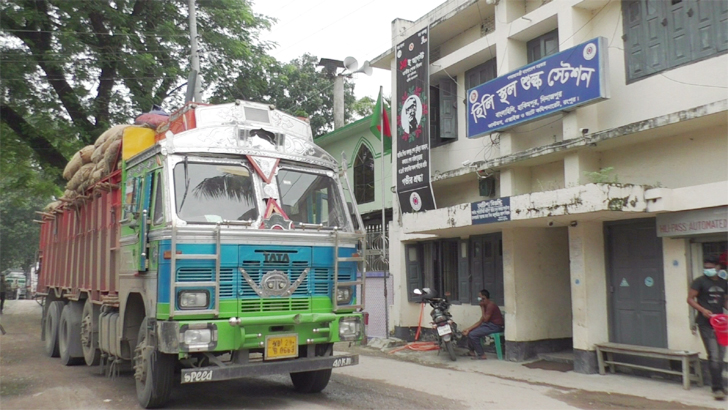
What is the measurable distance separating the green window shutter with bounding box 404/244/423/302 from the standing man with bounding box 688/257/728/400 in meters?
6.68

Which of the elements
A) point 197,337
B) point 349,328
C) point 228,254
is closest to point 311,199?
point 228,254

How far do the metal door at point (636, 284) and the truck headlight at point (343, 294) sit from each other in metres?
4.43

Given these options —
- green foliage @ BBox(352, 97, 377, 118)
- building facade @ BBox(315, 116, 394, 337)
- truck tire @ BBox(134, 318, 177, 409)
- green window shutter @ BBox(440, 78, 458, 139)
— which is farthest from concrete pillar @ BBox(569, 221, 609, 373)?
green foliage @ BBox(352, 97, 377, 118)

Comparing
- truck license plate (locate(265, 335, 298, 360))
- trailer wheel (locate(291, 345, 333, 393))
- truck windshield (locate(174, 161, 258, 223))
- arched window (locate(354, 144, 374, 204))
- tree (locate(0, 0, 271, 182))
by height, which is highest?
tree (locate(0, 0, 271, 182))

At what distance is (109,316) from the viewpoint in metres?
7.76

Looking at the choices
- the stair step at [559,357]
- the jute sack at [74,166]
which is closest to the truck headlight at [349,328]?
the stair step at [559,357]

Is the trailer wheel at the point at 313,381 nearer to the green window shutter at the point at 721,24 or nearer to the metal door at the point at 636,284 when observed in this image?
the metal door at the point at 636,284

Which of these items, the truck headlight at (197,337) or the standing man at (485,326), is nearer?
the truck headlight at (197,337)

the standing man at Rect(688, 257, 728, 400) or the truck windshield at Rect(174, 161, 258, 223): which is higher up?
the truck windshield at Rect(174, 161, 258, 223)

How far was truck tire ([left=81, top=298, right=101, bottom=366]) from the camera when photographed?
8688 mm

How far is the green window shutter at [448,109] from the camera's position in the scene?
12462mm

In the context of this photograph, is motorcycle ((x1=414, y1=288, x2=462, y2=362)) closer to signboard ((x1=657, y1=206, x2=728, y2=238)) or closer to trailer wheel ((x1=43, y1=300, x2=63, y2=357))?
signboard ((x1=657, y1=206, x2=728, y2=238))

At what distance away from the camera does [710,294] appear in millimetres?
7031

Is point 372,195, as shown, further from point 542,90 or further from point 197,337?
point 197,337
